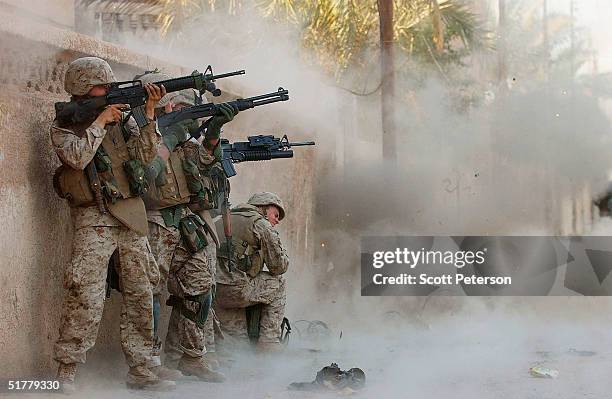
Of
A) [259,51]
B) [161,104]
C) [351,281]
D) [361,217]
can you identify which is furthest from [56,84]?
[361,217]

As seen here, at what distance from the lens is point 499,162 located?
49.2ft

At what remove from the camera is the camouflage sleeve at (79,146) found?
6121 millimetres

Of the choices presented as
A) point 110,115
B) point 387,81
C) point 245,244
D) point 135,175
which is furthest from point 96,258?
point 387,81

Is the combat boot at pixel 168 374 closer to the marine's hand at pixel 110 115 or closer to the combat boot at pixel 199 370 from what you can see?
the combat boot at pixel 199 370

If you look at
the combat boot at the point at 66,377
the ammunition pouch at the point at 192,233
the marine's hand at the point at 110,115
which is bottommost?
the combat boot at the point at 66,377

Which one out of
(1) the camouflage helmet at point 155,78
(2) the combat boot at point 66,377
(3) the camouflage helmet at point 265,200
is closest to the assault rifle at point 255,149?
(3) the camouflage helmet at point 265,200

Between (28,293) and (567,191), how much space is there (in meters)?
10.1

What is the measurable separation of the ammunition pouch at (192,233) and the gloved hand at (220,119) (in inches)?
16.7

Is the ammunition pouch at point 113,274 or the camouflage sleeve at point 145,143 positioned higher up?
the camouflage sleeve at point 145,143

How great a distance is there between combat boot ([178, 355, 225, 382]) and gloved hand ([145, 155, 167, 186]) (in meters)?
0.91

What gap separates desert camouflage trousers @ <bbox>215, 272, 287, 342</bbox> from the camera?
8141 mm

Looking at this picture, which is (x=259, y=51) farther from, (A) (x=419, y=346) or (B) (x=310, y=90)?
(A) (x=419, y=346)

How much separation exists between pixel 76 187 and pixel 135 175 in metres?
0.27

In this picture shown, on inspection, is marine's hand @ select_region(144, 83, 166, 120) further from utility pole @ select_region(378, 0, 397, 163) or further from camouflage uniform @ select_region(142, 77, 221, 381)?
utility pole @ select_region(378, 0, 397, 163)
